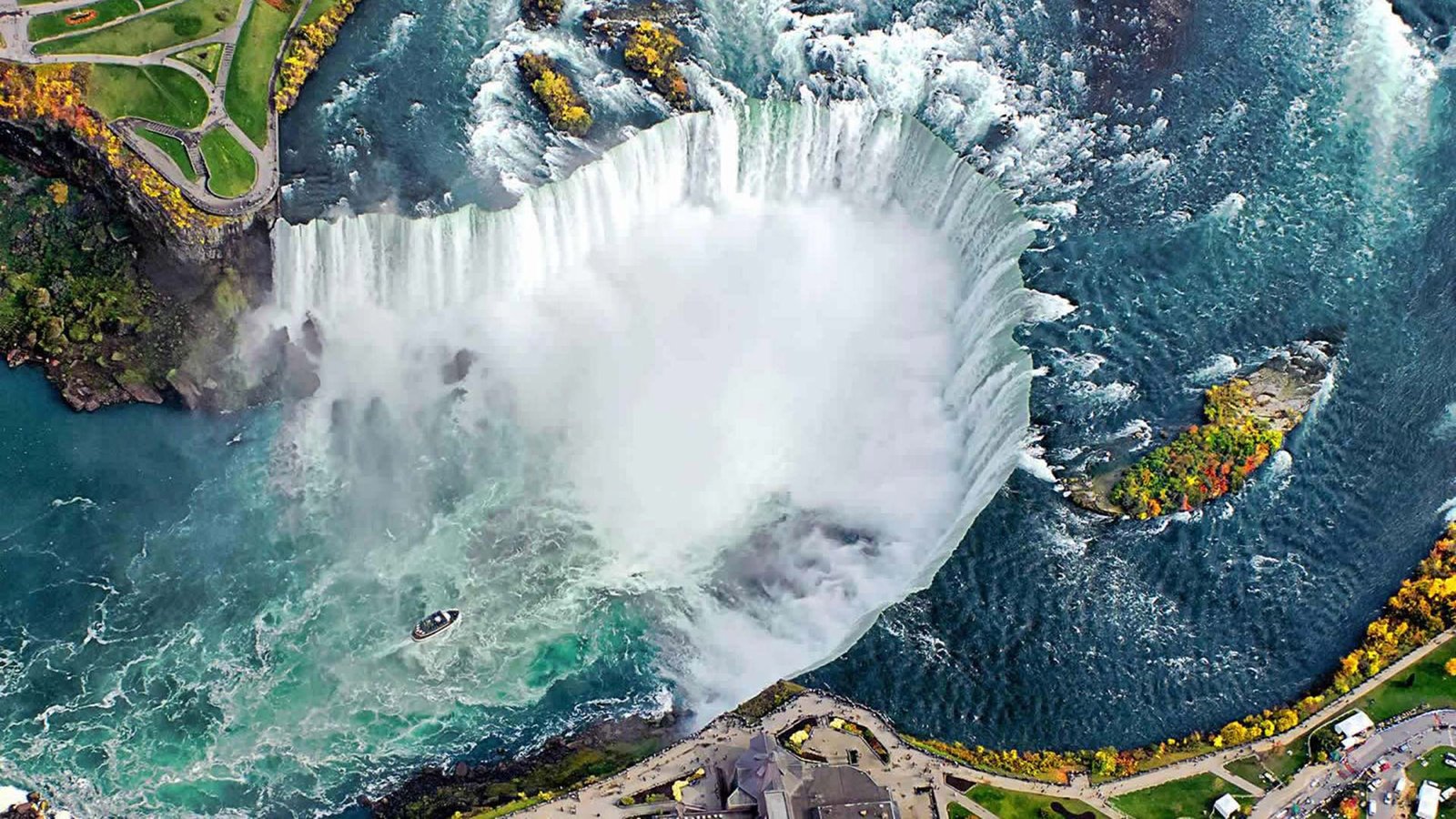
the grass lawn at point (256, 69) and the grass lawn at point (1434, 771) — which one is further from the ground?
the grass lawn at point (256, 69)

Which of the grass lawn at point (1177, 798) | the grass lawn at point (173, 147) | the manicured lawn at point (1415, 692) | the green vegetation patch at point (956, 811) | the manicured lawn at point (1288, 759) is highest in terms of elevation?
the grass lawn at point (173, 147)

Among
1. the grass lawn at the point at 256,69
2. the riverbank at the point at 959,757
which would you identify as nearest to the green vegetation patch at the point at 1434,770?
the riverbank at the point at 959,757

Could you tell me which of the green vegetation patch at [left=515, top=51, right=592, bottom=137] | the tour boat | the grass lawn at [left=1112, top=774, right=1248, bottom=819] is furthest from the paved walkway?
the grass lawn at [left=1112, top=774, right=1248, bottom=819]

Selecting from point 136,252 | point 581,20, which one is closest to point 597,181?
point 581,20

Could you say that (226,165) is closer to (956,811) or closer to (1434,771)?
(956,811)

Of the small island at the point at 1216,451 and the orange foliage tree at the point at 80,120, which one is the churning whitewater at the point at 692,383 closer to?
the small island at the point at 1216,451

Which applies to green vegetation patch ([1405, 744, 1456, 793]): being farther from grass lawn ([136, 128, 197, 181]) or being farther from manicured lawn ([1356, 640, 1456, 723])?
grass lawn ([136, 128, 197, 181])
